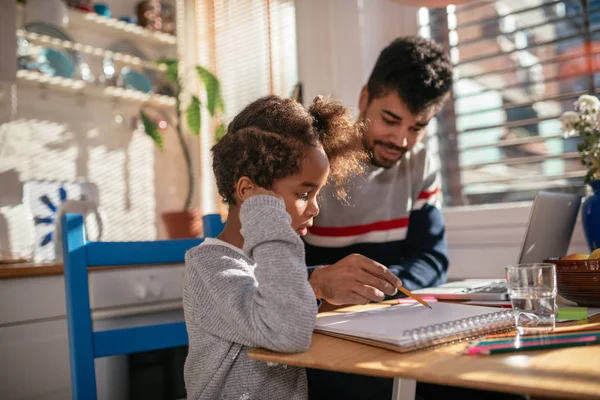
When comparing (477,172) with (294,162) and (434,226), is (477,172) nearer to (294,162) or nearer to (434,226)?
(434,226)

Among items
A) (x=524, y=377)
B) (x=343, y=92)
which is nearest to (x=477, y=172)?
(x=343, y=92)

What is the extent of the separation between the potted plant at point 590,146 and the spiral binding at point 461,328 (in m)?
0.75

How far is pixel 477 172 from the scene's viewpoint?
2.11 m

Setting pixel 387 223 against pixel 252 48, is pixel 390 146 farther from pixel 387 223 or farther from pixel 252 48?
pixel 252 48

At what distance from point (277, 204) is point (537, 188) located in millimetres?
1459

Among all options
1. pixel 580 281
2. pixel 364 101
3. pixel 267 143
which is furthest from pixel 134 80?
pixel 580 281

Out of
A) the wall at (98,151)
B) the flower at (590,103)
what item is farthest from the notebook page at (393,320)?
the wall at (98,151)

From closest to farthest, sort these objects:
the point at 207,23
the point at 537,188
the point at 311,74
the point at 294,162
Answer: the point at 294,162 → the point at 537,188 → the point at 311,74 → the point at 207,23

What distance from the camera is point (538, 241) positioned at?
1.19 m

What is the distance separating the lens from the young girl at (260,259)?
68 centimetres

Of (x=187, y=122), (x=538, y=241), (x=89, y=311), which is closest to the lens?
(x=89, y=311)

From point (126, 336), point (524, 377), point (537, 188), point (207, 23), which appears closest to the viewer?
point (524, 377)

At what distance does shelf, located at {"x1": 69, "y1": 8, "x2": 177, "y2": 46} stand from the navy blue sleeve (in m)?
1.97

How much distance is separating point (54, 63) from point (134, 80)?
421mm
